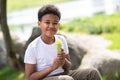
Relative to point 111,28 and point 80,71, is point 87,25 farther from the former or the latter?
point 80,71

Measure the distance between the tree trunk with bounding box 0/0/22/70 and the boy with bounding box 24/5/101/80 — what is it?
144 inches

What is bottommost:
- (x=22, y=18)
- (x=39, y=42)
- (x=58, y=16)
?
(x=22, y=18)

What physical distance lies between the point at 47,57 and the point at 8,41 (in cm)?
423

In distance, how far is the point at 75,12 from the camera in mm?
20844

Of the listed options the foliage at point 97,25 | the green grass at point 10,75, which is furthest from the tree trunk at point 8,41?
the foliage at point 97,25

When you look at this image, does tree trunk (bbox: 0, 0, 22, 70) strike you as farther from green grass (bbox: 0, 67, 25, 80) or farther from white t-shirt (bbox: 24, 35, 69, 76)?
white t-shirt (bbox: 24, 35, 69, 76)

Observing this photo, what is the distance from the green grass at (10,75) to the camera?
865 centimetres

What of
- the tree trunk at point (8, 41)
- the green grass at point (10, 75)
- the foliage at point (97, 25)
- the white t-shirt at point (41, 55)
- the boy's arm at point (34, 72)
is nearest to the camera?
the boy's arm at point (34, 72)

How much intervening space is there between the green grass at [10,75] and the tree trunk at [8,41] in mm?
158

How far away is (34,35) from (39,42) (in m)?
1.31

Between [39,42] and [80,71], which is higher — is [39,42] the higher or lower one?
the higher one

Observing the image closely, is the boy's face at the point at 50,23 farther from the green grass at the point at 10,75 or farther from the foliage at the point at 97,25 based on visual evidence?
the foliage at the point at 97,25

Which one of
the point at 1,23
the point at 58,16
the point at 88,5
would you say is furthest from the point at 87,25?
the point at 58,16

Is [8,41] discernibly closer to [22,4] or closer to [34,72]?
[34,72]
